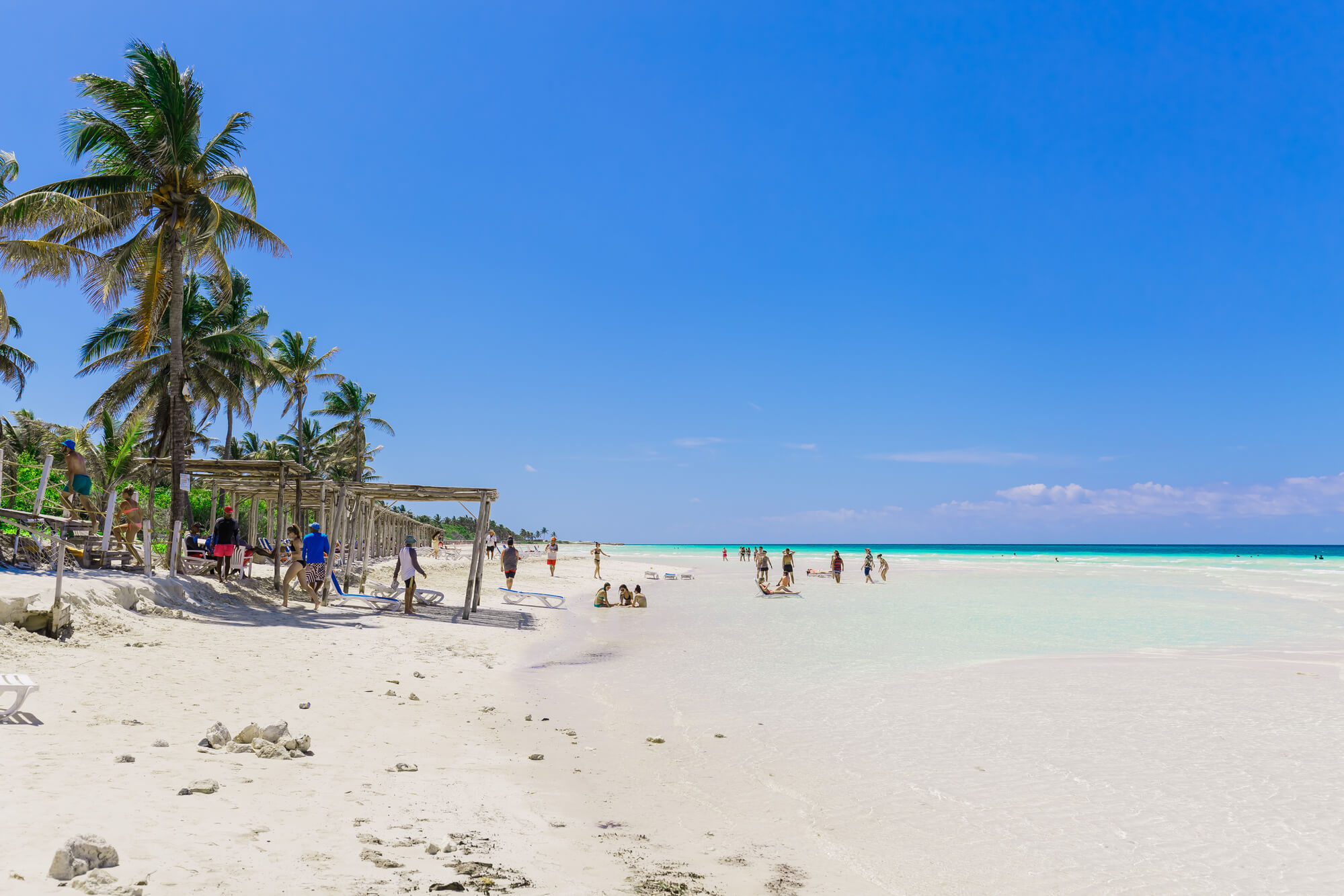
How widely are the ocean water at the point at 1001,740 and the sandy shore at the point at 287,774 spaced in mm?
1241

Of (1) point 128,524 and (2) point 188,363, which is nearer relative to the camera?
(1) point 128,524

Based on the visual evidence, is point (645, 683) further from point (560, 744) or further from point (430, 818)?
point (430, 818)

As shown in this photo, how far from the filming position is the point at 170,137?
1619 cm

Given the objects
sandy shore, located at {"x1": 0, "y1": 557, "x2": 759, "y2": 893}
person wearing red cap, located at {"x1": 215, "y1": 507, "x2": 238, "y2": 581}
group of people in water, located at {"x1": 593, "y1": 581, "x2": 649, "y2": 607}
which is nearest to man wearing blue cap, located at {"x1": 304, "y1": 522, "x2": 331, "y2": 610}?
person wearing red cap, located at {"x1": 215, "y1": 507, "x2": 238, "y2": 581}

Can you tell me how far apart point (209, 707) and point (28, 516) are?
6.67 metres

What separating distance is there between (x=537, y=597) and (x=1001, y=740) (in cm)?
1745

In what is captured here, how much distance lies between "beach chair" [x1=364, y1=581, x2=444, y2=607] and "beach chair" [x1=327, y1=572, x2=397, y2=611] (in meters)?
0.20

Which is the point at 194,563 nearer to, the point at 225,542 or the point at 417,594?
the point at 225,542

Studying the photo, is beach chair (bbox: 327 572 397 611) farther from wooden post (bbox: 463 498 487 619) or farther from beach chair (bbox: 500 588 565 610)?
beach chair (bbox: 500 588 565 610)

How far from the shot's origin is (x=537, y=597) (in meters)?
23.6

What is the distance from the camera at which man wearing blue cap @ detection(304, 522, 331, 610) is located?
51.5 feet

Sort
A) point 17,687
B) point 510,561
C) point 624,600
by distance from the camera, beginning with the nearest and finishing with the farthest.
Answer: point 17,687
point 624,600
point 510,561

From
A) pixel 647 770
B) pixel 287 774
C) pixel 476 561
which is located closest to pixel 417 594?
pixel 476 561

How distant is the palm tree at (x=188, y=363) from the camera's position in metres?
24.6
